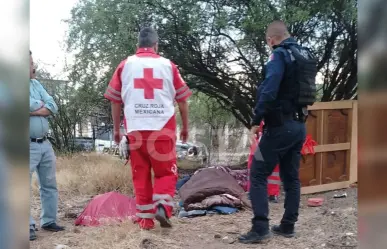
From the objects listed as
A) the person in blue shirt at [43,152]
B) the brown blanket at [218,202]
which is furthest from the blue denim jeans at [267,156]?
the person in blue shirt at [43,152]

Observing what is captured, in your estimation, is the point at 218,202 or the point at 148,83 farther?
the point at 218,202

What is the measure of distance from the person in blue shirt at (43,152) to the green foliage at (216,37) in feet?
10.7

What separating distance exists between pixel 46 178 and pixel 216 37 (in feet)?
17.6

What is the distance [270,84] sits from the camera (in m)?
3.82

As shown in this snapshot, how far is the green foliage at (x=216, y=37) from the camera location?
7.16m

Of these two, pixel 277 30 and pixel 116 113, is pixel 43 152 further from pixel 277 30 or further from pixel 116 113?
pixel 277 30

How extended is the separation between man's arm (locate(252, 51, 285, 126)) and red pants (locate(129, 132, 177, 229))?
91 cm

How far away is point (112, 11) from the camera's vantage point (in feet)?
25.2

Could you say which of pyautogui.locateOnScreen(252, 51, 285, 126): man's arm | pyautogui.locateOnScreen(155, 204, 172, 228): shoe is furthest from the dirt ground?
pyautogui.locateOnScreen(252, 51, 285, 126): man's arm

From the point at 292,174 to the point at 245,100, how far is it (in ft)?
20.6

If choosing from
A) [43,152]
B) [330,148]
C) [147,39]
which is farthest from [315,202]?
[43,152]

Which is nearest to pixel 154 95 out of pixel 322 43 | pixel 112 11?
pixel 112 11

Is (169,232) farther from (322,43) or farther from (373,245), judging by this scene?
(322,43)

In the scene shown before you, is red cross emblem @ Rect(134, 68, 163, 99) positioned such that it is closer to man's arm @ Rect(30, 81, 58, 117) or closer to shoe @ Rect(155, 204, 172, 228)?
man's arm @ Rect(30, 81, 58, 117)
